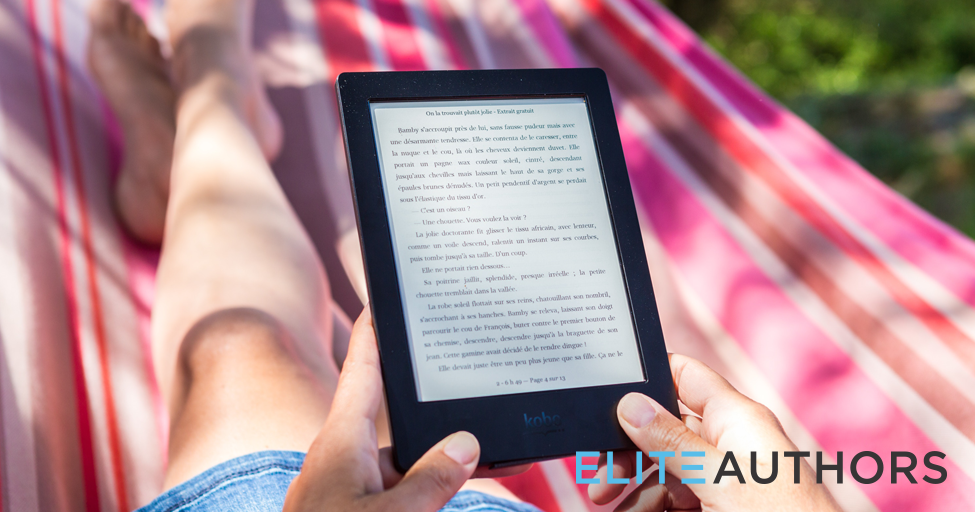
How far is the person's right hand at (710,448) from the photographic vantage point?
0.49m

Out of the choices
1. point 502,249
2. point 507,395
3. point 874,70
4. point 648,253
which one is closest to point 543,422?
point 507,395

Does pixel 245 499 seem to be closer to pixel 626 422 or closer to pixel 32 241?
pixel 626 422

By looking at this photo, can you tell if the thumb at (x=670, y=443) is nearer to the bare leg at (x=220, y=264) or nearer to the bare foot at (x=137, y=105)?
the bare leg at (x=220, y=264)

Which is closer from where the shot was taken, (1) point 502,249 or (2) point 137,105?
(1) point 502,249

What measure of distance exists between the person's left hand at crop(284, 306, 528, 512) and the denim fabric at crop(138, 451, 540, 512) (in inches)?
6.4

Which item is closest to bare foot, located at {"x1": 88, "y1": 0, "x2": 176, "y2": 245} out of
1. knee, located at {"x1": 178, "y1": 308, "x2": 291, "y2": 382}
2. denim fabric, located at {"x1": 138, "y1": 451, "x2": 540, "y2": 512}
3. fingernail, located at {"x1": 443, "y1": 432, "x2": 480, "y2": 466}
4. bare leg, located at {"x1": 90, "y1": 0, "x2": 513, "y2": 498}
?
bare leg, located at {"x1": 90, "y1": 0, "x2": 513, "y2": 498}

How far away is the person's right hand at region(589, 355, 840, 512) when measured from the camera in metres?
0.49

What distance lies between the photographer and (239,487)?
637 mm

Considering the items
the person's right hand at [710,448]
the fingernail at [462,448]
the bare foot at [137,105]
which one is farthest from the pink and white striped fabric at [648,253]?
the fingernail at [462,448]

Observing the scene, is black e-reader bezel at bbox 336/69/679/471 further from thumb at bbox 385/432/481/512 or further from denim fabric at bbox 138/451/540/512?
denim fabric at bbox 138/451/540/512

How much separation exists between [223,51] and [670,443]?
105cm

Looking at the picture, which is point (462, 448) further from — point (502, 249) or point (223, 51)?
point (223, 51)

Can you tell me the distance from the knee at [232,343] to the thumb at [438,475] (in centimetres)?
33

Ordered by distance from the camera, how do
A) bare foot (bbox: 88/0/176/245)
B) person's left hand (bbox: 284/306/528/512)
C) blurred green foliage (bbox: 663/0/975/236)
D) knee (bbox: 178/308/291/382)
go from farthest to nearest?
blurred green foliage (bbox: 663/0/975/236)
bare foot (bbox: 88/0/176/245)
knee (bbox: 178/308/291/382)
person's left hand (bbox: 284/306/528/512)
